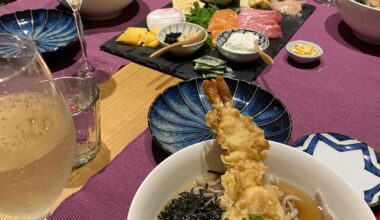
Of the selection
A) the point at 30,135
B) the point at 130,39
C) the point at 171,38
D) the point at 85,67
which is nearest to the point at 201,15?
the point at 171,38

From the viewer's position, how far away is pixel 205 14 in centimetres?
192

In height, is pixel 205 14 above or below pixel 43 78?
below

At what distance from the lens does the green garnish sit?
188 centimetres

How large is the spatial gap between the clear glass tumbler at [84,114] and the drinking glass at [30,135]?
40 cm

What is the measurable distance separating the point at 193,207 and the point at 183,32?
1.04m

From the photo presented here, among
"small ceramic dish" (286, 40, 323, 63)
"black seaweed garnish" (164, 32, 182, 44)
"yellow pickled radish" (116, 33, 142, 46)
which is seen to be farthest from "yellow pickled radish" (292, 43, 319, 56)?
"yellow pickled radish" (116, 33, 142, 46)

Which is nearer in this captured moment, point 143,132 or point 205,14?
point 143,132

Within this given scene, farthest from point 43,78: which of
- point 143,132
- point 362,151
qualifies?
point 362,151

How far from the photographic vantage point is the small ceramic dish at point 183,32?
1649 millimetres

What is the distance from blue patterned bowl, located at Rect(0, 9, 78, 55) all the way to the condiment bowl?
0.89 metres

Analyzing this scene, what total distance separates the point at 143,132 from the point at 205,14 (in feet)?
2.91

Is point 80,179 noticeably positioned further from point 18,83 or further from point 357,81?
point 357,81

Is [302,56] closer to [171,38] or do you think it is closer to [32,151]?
[171,38]

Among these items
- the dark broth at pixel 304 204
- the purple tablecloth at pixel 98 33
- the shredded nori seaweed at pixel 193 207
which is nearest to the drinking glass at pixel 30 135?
the shredded nori seaweed at pixel 193 207
